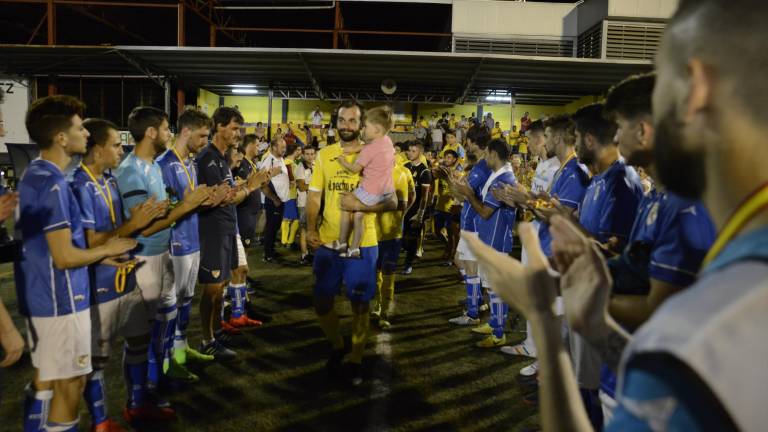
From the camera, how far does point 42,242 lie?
9.52 feet

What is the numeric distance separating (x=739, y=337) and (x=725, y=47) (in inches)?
17.9

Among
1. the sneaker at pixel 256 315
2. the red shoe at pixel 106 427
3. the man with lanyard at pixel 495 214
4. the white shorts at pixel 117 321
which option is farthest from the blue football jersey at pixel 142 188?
the man with lanyard at pixel 495 214

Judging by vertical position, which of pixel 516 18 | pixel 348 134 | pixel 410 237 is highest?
pixel 516 18

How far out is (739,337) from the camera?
25.4 inches

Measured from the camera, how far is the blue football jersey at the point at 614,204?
3.01 m

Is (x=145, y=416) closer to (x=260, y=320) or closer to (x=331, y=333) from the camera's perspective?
(x=331, y=333)

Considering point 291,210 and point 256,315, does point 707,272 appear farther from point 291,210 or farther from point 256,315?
point 291,210

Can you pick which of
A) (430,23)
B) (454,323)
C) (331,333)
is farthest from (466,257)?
(430,23)

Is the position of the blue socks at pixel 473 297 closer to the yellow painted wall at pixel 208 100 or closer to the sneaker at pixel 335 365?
the sneaker at pixel 335 365

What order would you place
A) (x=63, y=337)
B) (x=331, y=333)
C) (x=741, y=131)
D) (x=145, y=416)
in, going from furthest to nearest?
1. (x=331, y=333)
2. (x=145, y=416)
3. (x=63, y=337)
4. (x=741, y=131)

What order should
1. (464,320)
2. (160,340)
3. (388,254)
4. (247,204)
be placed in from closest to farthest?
1. (160,340)
2. (464,320)
3. (388,254)
4. (247,204)

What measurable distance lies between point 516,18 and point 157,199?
18.4 meters

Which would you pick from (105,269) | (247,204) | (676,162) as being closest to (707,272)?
(676,162)

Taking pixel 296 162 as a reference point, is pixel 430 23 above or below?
above
